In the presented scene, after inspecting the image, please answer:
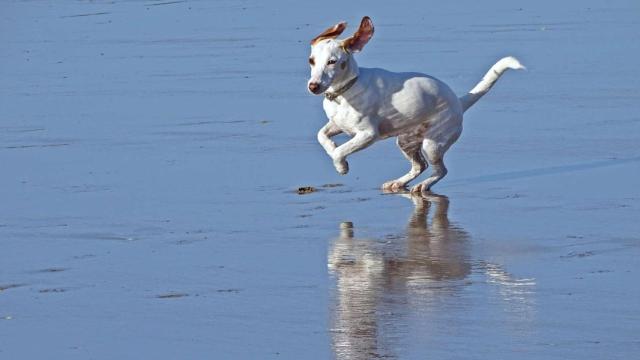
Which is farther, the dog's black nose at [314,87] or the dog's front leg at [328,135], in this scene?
the dog's front leg at [328,135]

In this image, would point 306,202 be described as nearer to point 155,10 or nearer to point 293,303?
point 293,303

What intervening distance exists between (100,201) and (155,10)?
12348mm

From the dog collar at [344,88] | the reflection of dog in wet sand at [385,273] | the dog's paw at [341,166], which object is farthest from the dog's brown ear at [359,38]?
the reflection of dog in wet sand at [385,273]

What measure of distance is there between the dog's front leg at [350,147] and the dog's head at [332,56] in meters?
0.35

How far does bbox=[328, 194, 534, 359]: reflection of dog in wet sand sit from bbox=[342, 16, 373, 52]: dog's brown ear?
109cm

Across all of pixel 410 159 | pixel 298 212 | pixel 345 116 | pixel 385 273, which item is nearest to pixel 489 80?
pixel 410 159

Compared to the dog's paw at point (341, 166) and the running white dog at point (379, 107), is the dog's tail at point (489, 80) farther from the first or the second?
the dog's paw at point (341, 166)

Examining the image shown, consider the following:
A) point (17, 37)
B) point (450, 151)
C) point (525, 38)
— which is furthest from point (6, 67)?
point (450, 151)

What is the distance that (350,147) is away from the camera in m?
10.4

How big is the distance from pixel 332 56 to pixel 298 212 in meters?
0.92

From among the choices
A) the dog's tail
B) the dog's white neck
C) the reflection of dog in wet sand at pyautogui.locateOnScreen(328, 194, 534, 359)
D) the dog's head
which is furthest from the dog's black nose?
the dog's tail

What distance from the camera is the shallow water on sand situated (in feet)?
23.8

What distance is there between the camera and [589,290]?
25.7ft

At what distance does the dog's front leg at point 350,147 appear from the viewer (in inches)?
410
